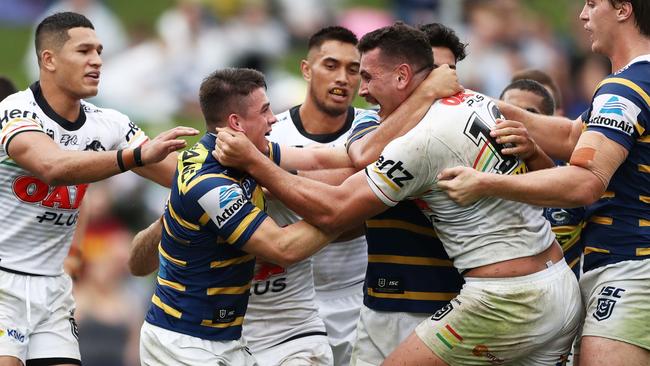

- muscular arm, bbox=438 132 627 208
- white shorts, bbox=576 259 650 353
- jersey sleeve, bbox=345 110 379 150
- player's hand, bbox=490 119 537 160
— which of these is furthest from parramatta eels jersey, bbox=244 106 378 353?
white shorts, bbox=576 259 650 353

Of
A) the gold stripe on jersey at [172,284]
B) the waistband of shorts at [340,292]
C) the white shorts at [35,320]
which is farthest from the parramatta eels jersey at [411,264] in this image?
the white shorts at [35,320]

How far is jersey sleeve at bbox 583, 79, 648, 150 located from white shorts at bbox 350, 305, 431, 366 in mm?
1678

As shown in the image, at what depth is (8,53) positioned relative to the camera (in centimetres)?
1551

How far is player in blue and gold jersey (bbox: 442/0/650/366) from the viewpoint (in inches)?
250

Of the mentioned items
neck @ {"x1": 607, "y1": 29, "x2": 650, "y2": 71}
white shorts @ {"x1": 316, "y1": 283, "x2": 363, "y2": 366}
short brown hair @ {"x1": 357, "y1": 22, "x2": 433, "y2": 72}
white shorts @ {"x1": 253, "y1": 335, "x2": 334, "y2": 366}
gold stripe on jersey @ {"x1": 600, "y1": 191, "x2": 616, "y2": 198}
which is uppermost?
short brown hair @ {"x1": 357, "y1": 22, "x2": 433, "y2": 72}

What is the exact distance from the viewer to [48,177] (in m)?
7.40

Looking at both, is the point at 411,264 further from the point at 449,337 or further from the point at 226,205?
the point at 226,205

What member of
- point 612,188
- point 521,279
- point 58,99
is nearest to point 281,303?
point 521,279

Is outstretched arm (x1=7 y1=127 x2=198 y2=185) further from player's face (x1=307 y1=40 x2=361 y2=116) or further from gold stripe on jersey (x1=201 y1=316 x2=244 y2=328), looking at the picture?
player's face (x1=307 y1=40 x2=361 y2=116)

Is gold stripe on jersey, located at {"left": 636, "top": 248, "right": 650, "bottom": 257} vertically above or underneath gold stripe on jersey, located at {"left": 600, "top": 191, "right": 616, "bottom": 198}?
underneath

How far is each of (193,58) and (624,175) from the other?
10097 millimetres

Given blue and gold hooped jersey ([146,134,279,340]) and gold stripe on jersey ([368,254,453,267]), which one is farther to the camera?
gold stripe on jersey ([368,254,453,267])

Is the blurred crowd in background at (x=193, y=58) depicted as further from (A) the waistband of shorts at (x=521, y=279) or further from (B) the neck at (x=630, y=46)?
(B) the neck at (x=630, y=46)

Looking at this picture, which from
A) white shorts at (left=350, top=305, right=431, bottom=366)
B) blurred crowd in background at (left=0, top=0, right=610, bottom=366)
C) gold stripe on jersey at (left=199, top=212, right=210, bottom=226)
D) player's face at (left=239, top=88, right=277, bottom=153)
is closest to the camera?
gold stripe on jersey at (left=199, top=212, right=210, bottom=226)
